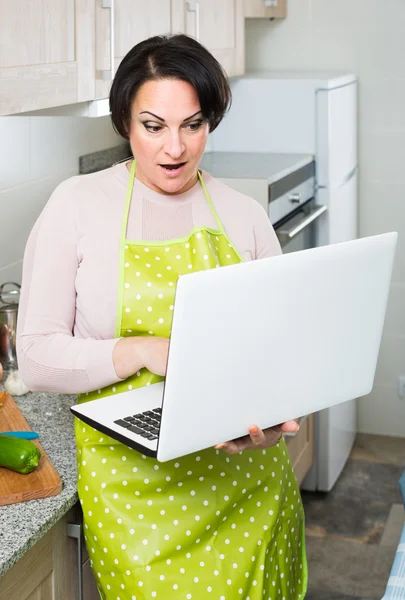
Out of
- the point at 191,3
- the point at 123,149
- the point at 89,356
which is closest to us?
the point at 89,356

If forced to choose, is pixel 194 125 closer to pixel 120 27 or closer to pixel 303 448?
pixel 120 27

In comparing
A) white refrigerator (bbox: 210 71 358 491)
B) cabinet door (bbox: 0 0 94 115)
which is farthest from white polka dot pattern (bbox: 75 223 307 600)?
white refrigerator (bbox: 210 71 358 491)

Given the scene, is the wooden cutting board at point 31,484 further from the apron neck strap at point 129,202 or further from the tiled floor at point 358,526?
the tiled floor at point 358,526

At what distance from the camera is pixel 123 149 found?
3.03 metres

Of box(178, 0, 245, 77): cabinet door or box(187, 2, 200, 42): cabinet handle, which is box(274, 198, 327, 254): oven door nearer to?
box(178, 0, 245, 77): cabinet door

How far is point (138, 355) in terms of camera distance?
4.52 feet

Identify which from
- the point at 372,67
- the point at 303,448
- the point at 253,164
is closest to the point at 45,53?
the point at 253,164

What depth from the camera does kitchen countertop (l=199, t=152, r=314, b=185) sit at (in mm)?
2646

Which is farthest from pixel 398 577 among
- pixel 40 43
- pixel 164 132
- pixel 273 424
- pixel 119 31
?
pixel 119 31

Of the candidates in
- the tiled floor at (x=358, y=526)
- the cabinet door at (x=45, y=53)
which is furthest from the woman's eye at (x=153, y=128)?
the tiled floor at (x=358, y=526)

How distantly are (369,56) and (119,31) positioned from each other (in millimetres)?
1801

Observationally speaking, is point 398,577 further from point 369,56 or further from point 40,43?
point 369,56

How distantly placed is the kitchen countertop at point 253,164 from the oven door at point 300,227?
141mm

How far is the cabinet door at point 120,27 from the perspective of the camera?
1.86m
